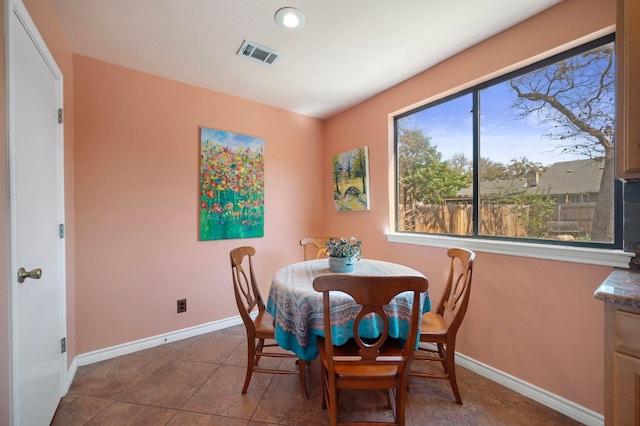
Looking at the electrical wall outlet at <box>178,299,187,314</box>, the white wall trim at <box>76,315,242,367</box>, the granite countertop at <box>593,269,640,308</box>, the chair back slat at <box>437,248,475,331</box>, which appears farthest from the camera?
the electrical wall outlet at <box>178,299,187,314</box>

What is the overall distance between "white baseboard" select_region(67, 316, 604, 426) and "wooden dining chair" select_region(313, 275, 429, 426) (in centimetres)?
115

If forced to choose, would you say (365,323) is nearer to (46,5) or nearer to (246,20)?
(246,20)

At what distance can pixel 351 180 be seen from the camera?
3.20 m

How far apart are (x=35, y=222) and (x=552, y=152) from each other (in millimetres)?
3153

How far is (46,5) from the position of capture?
1.56 m

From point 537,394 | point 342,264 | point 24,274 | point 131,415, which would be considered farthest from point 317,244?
point 24,274

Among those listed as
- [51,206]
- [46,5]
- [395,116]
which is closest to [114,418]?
[51,206]

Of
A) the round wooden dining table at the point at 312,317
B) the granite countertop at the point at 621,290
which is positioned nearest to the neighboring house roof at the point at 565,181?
the granite countertop at the point at 621,290

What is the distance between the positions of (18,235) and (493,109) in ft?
9.96

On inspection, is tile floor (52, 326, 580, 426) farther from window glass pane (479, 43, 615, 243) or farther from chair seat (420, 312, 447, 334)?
window glass pane (479, 43, 615, 243)

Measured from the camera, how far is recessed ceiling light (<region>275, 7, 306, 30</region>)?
66.1 inches

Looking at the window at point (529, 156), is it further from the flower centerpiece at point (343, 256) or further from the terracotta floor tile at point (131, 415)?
the terracotta floor tile at point (131, 415)

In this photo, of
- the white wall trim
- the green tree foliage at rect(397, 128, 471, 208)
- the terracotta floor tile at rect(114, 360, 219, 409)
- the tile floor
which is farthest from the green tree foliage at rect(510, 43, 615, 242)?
the white wall trim

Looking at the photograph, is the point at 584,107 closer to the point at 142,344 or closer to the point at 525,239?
the point at 525,239
